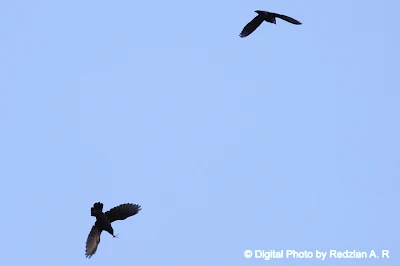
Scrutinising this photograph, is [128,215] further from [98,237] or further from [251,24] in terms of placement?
[251,24]

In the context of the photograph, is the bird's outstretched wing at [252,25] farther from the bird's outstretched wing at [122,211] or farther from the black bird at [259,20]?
the bird's outstretched wing at [122,211]

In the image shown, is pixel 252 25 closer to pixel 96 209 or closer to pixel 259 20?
pixel 259 20

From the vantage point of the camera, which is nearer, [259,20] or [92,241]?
[92,241]

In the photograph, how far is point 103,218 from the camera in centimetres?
3925

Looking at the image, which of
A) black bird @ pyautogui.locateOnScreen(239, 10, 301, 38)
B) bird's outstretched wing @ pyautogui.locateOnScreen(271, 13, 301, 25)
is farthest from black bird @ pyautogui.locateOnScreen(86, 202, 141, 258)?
bird's outstretched wing @ pyautogui.locateOnScreen(271, 13, 301, 25)

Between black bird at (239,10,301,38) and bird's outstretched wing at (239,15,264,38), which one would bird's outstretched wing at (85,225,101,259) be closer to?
black bird at (239,10,301,38)

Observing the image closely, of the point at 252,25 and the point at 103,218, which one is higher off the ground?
the point at 252,25

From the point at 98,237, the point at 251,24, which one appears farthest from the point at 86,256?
the point at 251,24

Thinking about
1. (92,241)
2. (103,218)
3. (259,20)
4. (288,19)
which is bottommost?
(92,241)

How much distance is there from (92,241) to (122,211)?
1596 mm

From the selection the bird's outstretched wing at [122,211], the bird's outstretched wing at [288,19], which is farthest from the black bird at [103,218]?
the bird's outstretched wing at [288,19]

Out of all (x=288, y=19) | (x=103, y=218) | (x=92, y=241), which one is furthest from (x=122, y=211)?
(x=288, y=19)

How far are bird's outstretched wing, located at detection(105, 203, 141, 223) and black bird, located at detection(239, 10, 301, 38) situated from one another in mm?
7132

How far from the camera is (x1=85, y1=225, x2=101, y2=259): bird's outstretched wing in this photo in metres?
38.6
